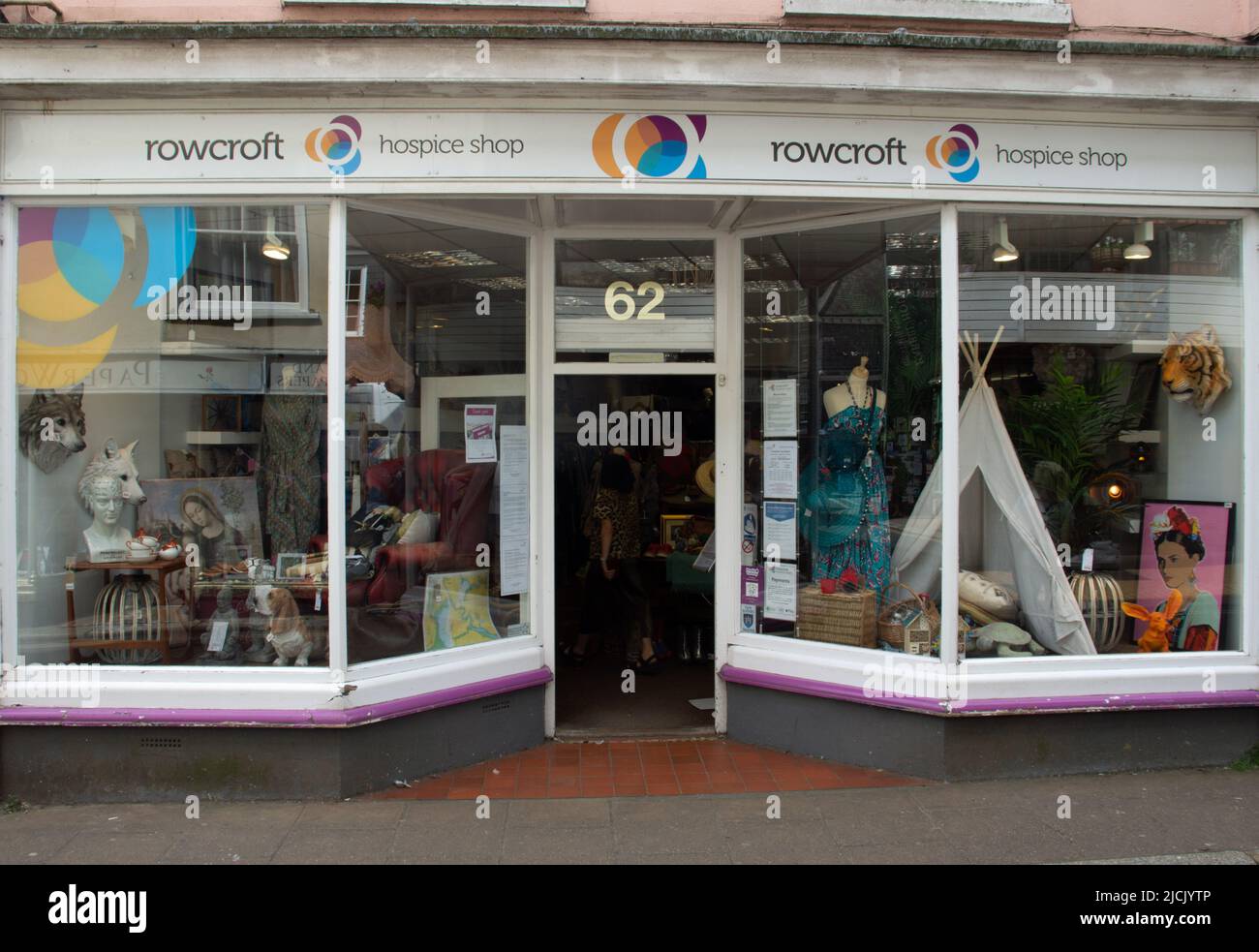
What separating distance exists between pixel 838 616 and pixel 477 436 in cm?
251

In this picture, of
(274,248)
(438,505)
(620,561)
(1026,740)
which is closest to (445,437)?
(438,505)

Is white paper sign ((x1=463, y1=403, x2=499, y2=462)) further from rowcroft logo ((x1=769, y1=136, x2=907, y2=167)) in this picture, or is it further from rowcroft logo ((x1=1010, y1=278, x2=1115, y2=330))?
rowcroft logo ((x1=1010, y1=278, x2=1115, y2=330))

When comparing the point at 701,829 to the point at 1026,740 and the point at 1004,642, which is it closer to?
the point at 1026,740

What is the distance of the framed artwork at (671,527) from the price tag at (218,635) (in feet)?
A: 11.8

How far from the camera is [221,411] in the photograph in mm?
4977

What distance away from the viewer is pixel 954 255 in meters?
4.80

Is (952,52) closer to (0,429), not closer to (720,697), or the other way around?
(720,697)

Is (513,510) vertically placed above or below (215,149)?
below

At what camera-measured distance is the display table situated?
4750 millimetres

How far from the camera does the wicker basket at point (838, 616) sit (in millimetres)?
5055

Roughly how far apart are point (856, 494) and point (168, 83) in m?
4.51

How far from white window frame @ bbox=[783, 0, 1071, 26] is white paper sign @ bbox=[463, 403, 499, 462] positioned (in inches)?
124

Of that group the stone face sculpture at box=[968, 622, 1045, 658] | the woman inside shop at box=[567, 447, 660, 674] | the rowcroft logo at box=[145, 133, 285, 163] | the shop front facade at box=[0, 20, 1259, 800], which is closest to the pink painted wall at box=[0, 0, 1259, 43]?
the shop front facade at box=[0, 20, 1259, 800]

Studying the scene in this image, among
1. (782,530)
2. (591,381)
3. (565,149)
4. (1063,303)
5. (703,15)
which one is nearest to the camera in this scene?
(565,149)
